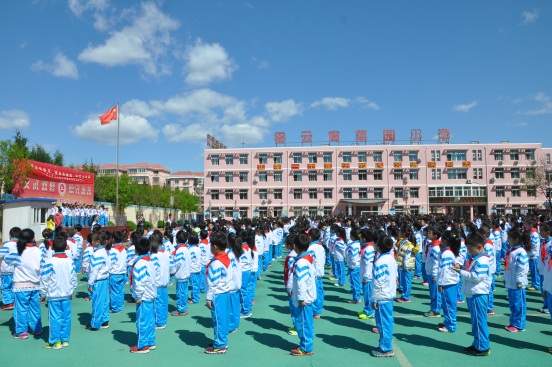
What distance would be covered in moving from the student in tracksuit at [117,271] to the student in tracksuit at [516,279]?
7053mm

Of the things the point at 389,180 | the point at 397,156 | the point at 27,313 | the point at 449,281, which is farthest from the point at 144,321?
the point at 397,156

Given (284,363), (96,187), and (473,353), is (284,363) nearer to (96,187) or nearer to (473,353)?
(473,353)

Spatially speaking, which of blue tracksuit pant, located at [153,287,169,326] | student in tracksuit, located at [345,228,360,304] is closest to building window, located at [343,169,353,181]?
student in tracksuit, located at [345,228,360,304]

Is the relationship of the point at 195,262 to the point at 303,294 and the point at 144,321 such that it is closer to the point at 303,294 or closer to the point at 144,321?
the point at 144,321

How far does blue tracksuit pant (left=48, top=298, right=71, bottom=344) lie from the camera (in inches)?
231

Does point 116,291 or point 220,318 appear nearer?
point 220,318

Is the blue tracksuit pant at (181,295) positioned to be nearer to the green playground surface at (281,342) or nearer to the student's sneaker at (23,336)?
the green playground surface at (281,342)

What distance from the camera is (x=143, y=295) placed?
18.4 feet

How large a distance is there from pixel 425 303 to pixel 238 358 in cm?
500

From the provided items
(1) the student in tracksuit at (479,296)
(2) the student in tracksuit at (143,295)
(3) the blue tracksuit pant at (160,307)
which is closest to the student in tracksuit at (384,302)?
(1) the student in tracksuit at (479,296)

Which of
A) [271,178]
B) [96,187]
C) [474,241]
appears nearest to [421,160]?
[271,178]

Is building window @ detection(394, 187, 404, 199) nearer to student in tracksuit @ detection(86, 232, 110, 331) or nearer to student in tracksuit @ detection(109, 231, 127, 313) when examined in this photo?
student in tracksuit @ detection(109, 231, 127, 313)

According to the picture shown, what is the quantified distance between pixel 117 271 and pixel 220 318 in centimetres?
316

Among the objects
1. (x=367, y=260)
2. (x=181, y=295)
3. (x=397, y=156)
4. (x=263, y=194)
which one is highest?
(x=397, y=156)
